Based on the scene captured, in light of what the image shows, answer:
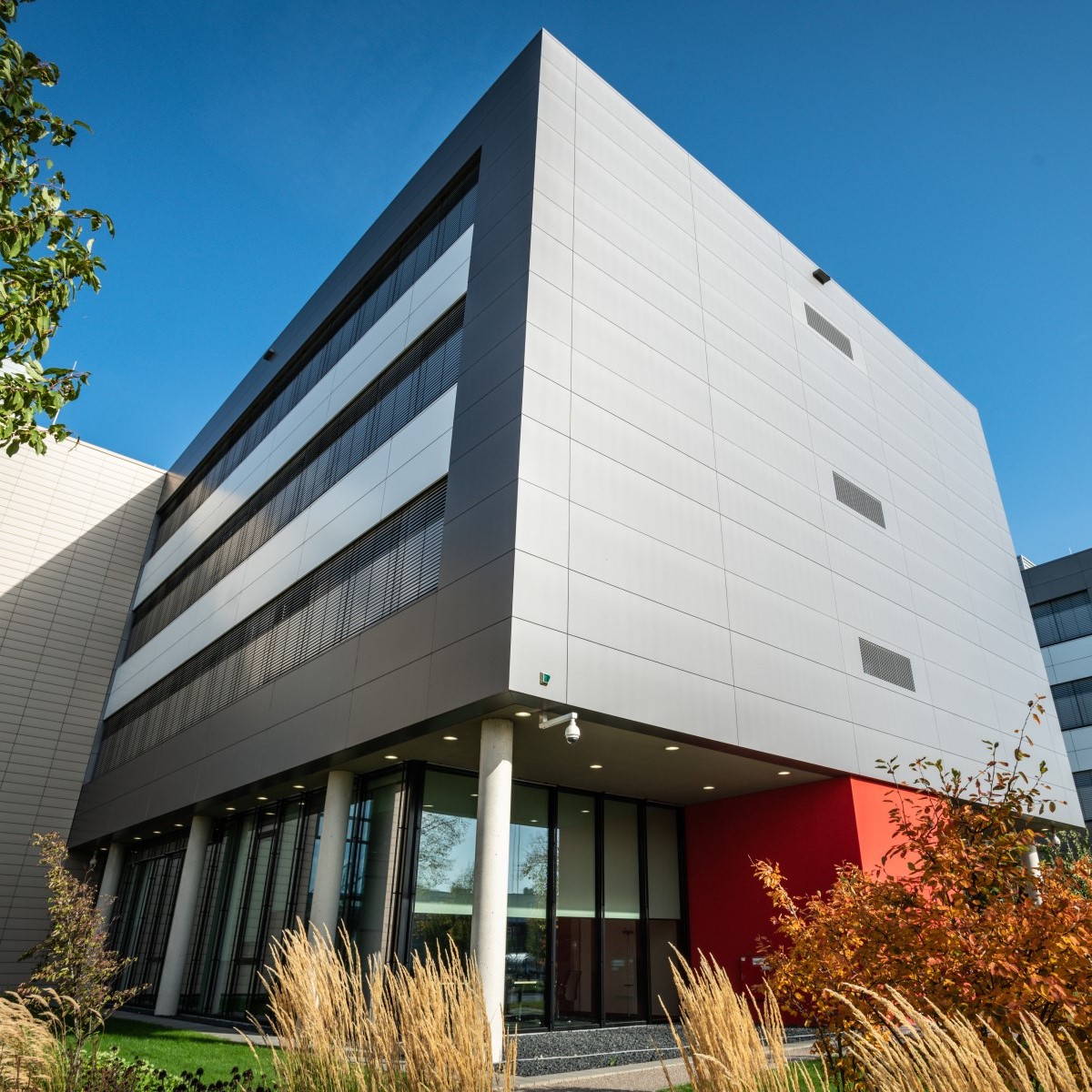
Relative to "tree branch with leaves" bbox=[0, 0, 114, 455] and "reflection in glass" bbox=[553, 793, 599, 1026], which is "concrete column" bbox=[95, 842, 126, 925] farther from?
"tree branch with leaves" bbox=[0, 0, 114, 455]

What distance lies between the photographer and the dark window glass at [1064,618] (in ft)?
98.7

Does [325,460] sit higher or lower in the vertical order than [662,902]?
higher

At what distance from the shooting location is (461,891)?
503 inches

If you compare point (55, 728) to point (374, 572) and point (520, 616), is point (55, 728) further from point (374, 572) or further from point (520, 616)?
point (520, 616)

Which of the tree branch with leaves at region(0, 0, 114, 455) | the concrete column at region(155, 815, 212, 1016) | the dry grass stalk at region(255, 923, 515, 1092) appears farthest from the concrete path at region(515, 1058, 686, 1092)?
the concrete column at region(155, 815, 212, 1016)

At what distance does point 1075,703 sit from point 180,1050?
3061 centimetres

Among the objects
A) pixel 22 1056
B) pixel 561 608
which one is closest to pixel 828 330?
pixel 561 608

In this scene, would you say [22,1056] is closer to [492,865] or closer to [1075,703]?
[492,865]

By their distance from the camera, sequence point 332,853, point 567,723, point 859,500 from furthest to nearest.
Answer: point 859,500, point 332,853, point 567,723

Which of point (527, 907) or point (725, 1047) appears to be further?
point (527, 907)

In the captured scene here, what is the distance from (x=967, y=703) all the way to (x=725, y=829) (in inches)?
258

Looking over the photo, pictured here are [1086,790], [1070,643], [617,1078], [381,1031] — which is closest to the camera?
[381,1031]

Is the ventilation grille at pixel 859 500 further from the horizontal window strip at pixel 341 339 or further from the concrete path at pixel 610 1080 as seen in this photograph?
the concrete path at pixel 610 1080

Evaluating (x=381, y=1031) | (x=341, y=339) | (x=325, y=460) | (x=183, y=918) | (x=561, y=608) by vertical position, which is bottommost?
(x=381, y=1031)
